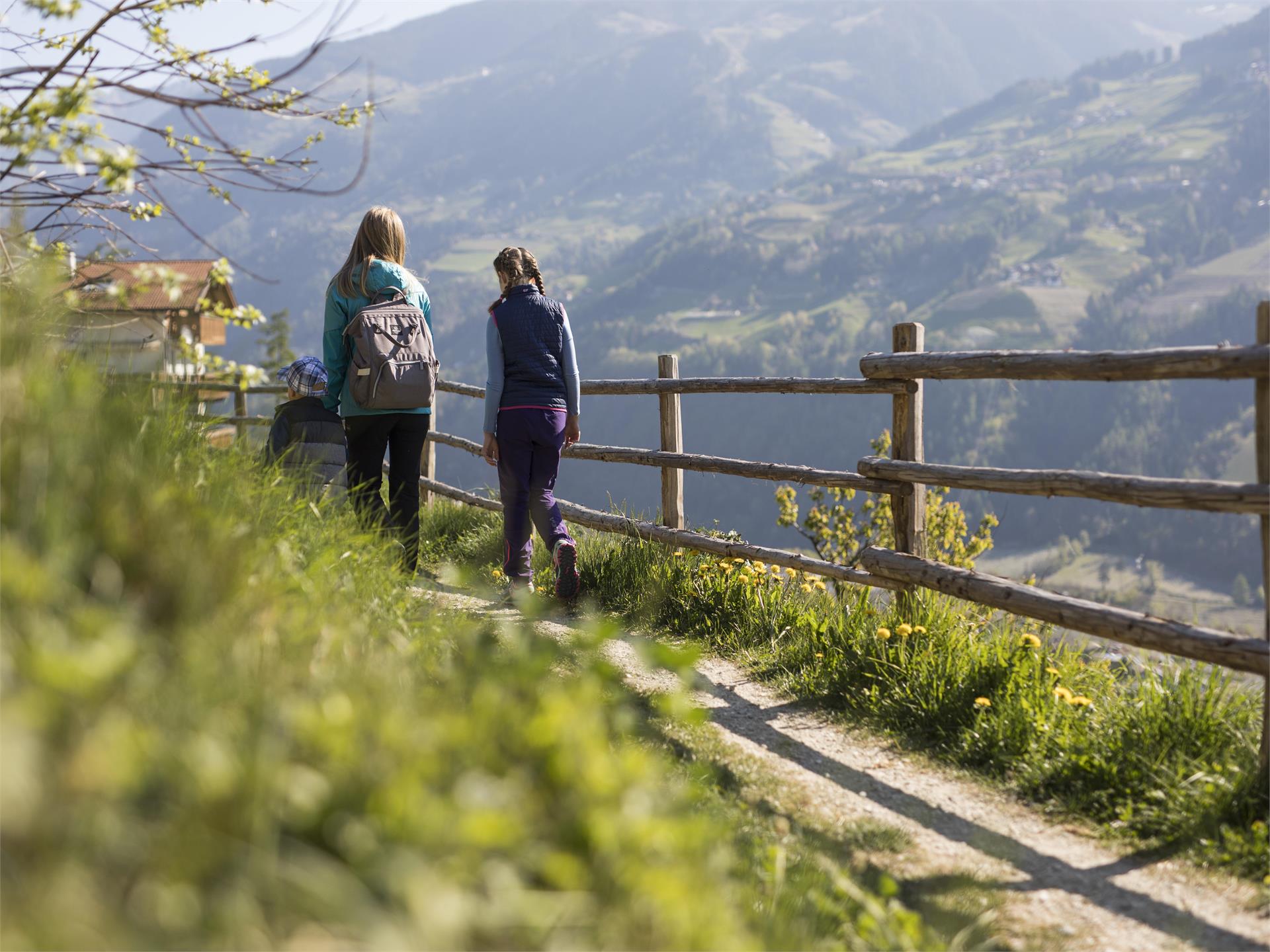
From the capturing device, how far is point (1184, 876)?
2.90 metres

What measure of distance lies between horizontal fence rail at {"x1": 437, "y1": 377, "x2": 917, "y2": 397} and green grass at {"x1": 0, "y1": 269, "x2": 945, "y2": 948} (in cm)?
293

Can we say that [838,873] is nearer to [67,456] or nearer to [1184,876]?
[1184,876]

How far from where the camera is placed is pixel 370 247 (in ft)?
16.5

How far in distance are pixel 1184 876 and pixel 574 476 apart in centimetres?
14948

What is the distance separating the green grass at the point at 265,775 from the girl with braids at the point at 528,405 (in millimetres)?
2826

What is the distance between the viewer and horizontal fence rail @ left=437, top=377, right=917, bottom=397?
504cm

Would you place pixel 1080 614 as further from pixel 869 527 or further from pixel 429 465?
pixel 869 527

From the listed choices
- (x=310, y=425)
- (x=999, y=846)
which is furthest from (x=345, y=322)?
(x=999, y=846)

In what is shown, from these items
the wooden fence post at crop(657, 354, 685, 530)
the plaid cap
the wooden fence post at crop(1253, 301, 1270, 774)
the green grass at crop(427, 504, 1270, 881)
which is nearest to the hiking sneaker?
the green grass at crop(427, 504, 1270, 881)

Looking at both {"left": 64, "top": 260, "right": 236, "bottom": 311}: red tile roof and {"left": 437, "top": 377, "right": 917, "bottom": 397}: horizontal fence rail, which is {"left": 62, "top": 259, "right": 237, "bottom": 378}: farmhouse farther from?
{"left": 437, "top": 377, "right": 917, "bottom": 397}: horizontal fence rail

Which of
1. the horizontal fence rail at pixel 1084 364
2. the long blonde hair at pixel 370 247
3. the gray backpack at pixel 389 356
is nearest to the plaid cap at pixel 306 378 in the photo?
the gray backpack at pixel 389 356

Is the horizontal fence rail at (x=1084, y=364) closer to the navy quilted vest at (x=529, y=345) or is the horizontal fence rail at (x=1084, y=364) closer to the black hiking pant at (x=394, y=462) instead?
the navy quilted vest at (x=529, y=345)

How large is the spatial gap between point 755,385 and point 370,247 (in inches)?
90.5

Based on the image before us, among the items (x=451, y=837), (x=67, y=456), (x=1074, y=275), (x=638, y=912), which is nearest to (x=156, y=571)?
(x=67, y=456)
